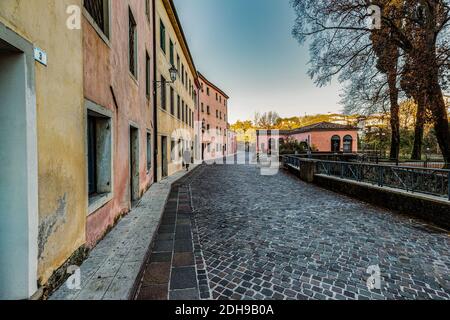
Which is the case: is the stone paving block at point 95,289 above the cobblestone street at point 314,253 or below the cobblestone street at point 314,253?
above

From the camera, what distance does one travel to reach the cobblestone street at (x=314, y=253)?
8.79ft

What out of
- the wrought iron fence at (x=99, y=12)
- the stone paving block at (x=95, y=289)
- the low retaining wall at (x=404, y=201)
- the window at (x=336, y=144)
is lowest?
the stone paving block at (x=95, y=289)

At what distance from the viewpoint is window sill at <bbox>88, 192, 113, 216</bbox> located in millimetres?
3520

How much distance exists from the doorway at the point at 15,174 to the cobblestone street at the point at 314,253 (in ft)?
5.82

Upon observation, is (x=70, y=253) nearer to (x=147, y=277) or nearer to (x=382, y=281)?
(x=147, y=277)

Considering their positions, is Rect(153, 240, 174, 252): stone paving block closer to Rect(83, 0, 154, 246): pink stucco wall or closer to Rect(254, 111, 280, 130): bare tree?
Rect(83, 0, 154, 246): pink stucco wall

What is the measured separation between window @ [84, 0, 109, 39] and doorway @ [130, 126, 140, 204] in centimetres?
287

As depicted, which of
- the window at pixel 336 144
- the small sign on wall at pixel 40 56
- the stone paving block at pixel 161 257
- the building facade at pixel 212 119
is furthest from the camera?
the window at pixel 336 144

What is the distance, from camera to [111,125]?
4.42 metres

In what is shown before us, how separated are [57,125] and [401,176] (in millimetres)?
7844

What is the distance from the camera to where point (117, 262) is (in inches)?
121

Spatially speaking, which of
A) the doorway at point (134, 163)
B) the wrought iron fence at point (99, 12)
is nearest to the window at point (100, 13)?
the wrought iron fence at point (99, 12)

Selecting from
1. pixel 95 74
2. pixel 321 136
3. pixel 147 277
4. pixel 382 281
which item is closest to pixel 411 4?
pixel 382 281

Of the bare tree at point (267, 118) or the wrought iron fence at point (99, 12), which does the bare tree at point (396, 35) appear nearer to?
the wrought iron fence at point (99, 12)
